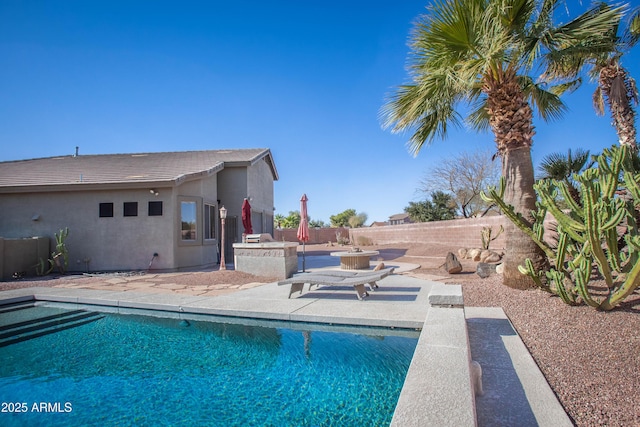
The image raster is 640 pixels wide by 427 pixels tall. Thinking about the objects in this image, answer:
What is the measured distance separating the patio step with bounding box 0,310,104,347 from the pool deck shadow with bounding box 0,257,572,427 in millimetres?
555

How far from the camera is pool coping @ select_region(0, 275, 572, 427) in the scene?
6.63 ft

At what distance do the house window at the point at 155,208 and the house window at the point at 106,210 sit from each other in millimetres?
1755

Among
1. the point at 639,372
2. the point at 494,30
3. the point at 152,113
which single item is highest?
the point at 152,113

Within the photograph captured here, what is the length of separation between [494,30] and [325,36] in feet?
27.5

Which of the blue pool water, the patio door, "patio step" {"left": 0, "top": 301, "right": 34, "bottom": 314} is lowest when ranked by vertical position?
the blue pool water

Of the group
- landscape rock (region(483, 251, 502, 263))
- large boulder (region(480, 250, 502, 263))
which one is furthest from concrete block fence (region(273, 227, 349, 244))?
landscape rock (region(483, 251, 502, 263))

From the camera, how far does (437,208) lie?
26359 mm

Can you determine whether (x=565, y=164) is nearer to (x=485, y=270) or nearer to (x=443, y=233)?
(x=485, y=270)

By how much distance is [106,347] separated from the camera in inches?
198

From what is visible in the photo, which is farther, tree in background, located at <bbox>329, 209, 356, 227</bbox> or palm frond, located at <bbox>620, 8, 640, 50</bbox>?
tree in background, located at <bbox>329, 209, 356, 227</bbox>

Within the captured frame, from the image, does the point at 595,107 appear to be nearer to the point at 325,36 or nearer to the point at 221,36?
the point at 325,36

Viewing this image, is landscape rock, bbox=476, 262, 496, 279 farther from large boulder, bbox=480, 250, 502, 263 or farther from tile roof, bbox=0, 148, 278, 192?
tile roof, bbox=0, 148, 278, 192

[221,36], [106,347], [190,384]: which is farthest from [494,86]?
[221,36]

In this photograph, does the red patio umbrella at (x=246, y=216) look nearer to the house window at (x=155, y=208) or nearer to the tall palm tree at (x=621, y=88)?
the house window at (x=155, y=208)
